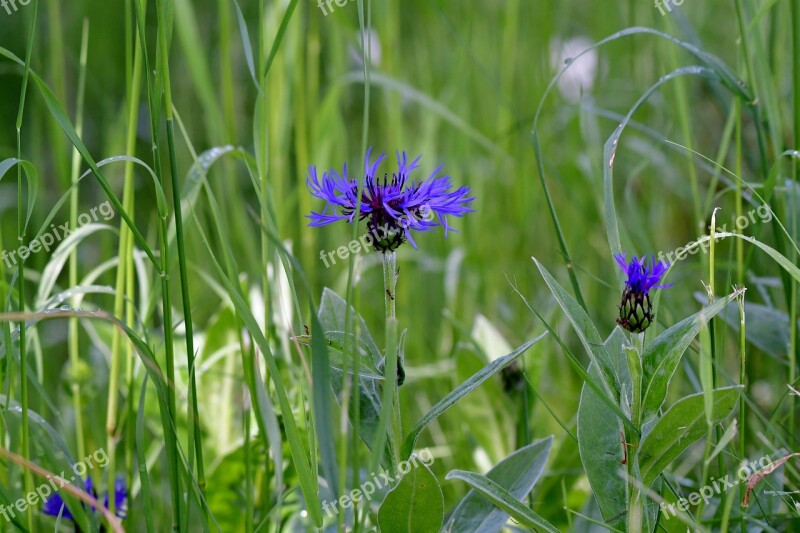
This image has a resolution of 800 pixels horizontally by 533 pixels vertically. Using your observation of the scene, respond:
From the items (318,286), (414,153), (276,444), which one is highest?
(414,153)

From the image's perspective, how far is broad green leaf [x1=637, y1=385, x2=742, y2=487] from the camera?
0.83 meters

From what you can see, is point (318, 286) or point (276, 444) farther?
point (318, 286)

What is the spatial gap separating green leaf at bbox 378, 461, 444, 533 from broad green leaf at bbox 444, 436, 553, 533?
8 centimetres

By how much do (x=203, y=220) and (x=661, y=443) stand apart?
159 centimetres

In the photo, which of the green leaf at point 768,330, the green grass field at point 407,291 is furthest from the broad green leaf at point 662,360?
the green leaf at point 768,330

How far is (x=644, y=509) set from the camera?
35.8 inches

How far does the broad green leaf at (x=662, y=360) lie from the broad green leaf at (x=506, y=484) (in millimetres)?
157

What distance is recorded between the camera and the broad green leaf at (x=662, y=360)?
0.85m

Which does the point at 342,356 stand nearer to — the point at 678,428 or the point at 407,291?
the point at 678,428

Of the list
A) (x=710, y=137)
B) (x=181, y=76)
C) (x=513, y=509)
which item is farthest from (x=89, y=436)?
(x=710, y=137)

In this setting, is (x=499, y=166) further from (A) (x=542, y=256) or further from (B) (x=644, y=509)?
(B) (x=644, y=509)
